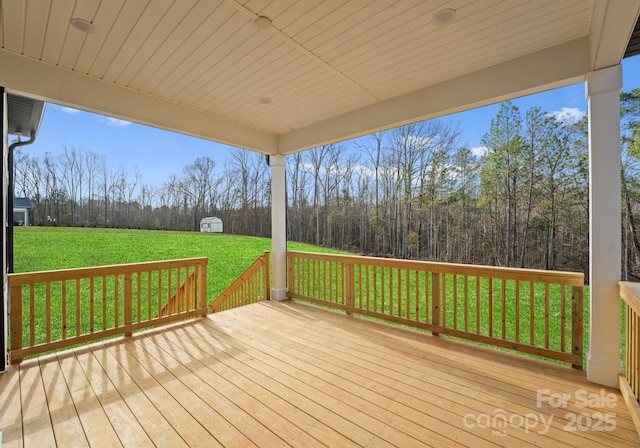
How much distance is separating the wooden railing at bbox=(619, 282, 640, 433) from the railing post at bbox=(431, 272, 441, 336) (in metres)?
1.53

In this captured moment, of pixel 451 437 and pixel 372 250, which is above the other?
pixel 372 250

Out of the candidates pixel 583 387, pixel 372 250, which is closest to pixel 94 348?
pixel 583 387

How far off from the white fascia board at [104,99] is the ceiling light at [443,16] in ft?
10.2

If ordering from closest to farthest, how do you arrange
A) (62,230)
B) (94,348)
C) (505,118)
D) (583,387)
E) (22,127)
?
(583,387) < (94,348) < (22,127) < (505,118) < (62,230)

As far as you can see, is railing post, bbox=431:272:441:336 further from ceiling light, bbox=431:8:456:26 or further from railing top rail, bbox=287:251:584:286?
ceiling light, bbox=431:8:456:26

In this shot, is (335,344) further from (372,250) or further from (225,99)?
(372,250)

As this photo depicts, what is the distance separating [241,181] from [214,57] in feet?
27.2

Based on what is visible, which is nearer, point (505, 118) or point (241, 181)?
point (505, 118)

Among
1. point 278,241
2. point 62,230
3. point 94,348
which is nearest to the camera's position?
point 94,348

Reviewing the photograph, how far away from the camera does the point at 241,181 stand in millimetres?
10547

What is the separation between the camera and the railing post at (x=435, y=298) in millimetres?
3359

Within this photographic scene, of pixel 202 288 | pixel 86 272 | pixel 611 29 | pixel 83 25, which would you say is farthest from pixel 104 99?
pixel 611 29

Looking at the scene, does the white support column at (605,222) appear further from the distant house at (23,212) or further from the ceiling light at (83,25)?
the distant house at (23,212)

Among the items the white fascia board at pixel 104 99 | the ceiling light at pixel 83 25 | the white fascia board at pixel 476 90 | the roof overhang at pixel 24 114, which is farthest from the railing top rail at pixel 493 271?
the roof overhang at pixel 24 114
